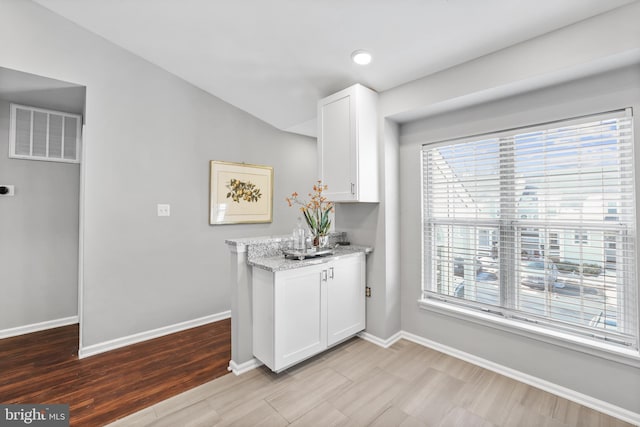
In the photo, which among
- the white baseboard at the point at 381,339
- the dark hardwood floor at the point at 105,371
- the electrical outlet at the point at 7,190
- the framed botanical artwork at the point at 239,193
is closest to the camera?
the dark hardwood floor at the point at 105,371

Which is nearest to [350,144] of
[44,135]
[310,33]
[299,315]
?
[310,33]

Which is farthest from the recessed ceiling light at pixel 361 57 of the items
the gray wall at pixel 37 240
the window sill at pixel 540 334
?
the gray wall at pixel 37 240

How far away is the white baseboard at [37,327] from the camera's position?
116 inches

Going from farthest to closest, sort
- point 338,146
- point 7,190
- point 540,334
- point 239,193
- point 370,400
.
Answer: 1. point 239,193
2. point 7,190
3. point 338,146
4. point 540,334
5. point 370,400

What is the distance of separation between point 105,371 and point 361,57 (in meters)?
3.29

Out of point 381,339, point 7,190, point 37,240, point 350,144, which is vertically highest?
point 350,144

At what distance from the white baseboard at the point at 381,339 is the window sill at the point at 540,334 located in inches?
15.9

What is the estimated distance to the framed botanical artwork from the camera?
3.46 m

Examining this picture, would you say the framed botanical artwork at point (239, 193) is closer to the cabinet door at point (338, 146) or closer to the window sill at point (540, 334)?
the cabinet door at point (338, 146)

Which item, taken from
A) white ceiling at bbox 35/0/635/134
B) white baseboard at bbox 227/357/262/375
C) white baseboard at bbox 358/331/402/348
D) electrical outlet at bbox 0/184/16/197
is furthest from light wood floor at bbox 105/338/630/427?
electrical outlet at bbox 0/184/16/197

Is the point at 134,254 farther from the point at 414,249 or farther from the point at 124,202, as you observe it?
the point at 414,249

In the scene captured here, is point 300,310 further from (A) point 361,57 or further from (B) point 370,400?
(A) point 361,57
